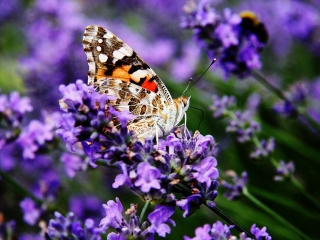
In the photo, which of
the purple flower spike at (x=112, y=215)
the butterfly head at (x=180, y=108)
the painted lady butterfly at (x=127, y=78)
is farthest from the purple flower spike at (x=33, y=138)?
the purple flower spike at (x=112, y=215)

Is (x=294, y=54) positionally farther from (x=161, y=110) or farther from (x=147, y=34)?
(x=161, y=110)

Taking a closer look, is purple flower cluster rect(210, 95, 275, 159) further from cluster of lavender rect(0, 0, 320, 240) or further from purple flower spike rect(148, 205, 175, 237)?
purple flower spike rect(148, 205, 175, 237)

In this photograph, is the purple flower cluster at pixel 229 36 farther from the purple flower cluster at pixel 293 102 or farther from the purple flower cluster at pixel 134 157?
the purple flower cluster at pixel 134 157

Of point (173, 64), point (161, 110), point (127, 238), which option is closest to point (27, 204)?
point (161, 110)

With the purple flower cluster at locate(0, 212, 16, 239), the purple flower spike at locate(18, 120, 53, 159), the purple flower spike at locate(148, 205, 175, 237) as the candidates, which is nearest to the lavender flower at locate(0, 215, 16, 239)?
the purple flower cluster at locate(0, 212, 16, 239)

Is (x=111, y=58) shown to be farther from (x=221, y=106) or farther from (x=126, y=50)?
(x=221, y=106)

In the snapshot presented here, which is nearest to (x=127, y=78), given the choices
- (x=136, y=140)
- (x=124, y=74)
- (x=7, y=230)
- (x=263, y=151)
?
(x=124, y=74)
